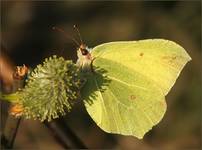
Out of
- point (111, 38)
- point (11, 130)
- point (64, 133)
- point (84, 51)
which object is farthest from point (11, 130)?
point (111, 38)

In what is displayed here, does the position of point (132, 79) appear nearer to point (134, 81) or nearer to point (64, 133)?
point (134, 81)

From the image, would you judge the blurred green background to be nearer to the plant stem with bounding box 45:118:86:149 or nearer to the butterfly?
the butterfly

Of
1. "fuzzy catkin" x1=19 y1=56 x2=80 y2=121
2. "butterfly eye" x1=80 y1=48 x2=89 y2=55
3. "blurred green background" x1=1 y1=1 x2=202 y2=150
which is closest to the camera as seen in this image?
"fuzzy catkin" x1=19 y1=56 x2=80 y2=121

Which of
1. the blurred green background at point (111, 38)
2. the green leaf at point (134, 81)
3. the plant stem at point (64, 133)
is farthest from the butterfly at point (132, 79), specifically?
the blurred green background at point (111, 38)

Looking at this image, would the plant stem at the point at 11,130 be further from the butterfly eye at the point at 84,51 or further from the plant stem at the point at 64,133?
the butterfly eye at the point at 84,51

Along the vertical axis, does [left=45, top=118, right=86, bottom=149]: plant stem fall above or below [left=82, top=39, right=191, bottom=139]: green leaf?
below

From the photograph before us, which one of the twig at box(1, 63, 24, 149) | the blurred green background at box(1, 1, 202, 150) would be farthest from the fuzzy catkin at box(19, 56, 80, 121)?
the blurred green background at box(1, 1, 202, 150)

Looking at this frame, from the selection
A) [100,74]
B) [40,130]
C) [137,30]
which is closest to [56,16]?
[137,30]
